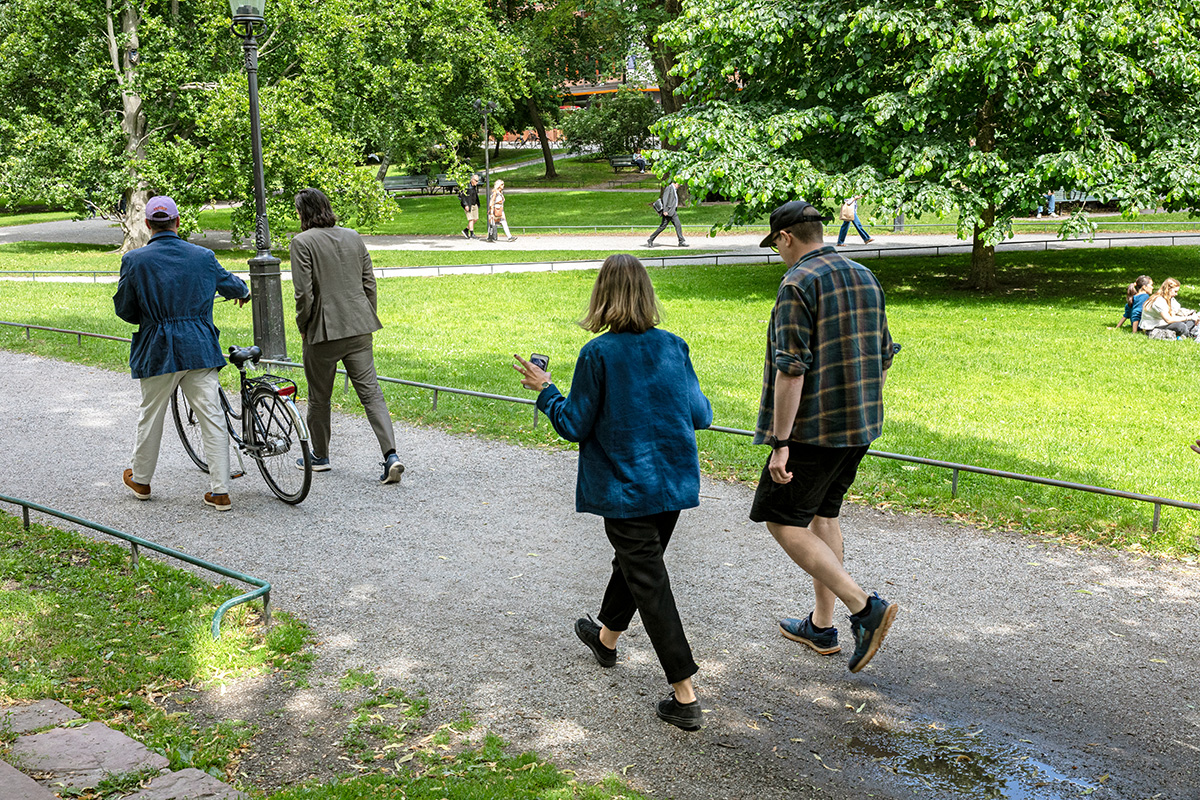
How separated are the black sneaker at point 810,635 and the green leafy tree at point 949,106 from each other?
1217cm

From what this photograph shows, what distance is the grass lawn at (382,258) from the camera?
22312 mm

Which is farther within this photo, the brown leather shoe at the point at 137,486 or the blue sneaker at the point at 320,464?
the blue sneaker at the point at 320,464

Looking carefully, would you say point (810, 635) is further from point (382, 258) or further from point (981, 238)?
point (382, 258)

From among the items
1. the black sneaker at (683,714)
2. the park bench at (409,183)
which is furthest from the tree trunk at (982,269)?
the park bench at (409,183)

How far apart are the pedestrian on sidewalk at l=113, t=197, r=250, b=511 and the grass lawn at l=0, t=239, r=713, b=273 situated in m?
14.7

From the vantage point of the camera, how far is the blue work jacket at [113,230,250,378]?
6.49 m

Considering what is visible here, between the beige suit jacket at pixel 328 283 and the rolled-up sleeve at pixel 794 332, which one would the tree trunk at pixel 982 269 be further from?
→ the rolled-up sleeve at pixel 794 332

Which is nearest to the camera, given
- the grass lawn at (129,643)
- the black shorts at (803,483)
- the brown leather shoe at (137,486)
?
the grass lawn at (129,643)

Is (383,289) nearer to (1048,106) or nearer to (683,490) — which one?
(1048,106)

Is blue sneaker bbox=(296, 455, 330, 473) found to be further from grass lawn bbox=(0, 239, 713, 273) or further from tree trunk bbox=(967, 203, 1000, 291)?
grass lawn bbox=(0, 239, 713, 273)

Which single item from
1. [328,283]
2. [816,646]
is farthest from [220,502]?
[816,646]

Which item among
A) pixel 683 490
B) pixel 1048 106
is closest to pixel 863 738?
pixel 683 490

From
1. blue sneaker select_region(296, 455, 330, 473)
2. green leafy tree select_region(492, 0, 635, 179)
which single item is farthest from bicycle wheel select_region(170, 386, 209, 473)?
green leafy tree select_region(492, 0, 635, 179)

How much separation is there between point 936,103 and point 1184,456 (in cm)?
932
